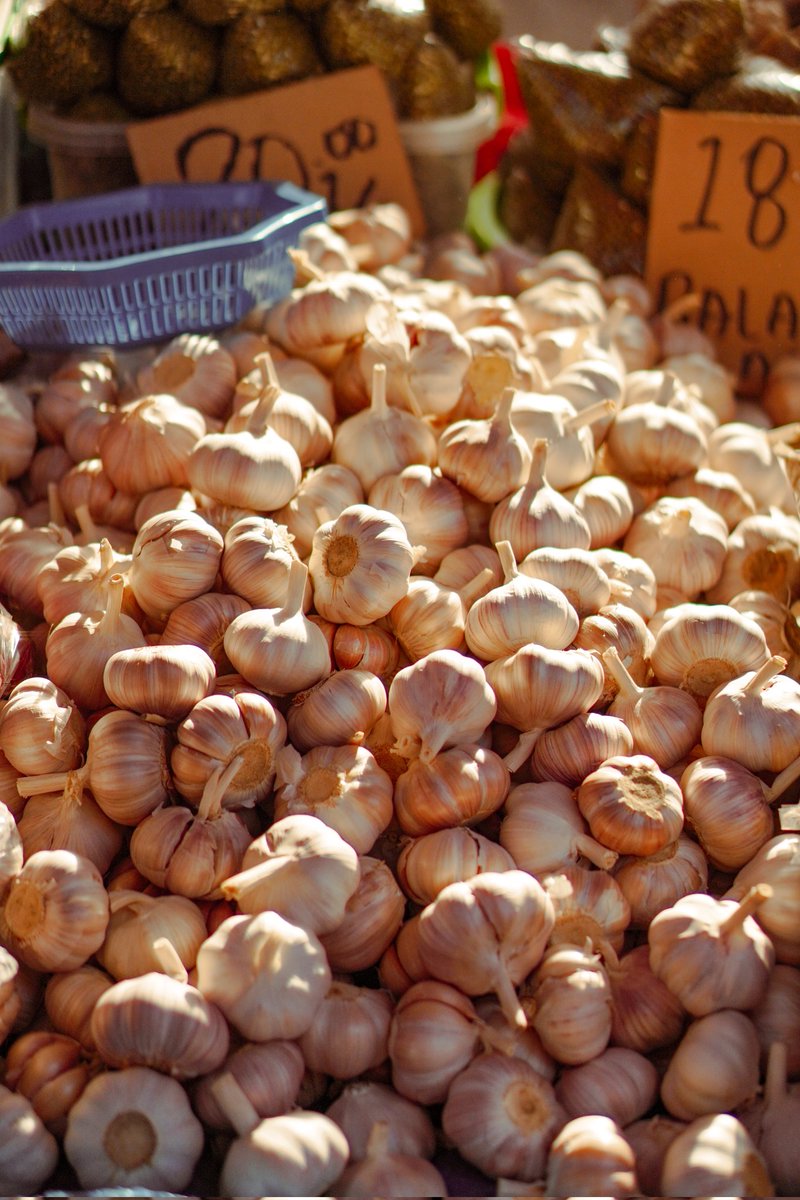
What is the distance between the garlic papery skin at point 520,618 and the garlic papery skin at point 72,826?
45 centimetres

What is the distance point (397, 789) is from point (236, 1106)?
352 millimetres

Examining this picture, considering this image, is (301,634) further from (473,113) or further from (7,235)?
(473,113)

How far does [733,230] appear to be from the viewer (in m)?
2.05

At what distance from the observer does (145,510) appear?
138 centimetres

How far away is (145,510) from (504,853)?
659mm

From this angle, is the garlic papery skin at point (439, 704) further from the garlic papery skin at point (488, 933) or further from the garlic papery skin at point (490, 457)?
the garlic papery skin at point (490, 457)

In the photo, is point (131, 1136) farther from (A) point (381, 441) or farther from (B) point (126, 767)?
(A) point (381, 441)

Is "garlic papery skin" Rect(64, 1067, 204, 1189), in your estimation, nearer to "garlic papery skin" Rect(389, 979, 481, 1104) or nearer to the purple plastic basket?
"garlic papery skin" Rect(389, 979, 481, 1104)

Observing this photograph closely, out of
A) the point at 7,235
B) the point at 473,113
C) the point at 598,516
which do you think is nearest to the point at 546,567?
the point at 598,516

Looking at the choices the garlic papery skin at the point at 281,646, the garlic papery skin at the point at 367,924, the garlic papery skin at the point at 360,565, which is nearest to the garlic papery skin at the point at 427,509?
the garlic papery skin at the point at 360,565

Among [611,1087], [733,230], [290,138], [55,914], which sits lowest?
[611,1087]

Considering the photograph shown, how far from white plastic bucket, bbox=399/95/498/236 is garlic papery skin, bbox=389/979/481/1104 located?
1.88 metres

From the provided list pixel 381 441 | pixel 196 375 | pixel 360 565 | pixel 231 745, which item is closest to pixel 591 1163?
pixel 231 745

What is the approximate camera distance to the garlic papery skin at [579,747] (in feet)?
3.70
